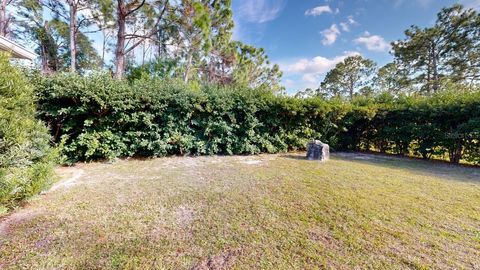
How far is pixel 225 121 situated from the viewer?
6066 mm

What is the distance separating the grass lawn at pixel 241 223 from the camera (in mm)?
1722

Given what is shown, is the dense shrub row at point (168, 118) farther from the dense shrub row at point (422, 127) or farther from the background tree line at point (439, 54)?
the background tree line at point (439, 54)

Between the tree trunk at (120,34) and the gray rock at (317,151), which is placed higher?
the tree trunk at (120,34)

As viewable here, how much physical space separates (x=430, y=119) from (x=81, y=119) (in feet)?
35.0

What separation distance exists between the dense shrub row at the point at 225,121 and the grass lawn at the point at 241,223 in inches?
53.4

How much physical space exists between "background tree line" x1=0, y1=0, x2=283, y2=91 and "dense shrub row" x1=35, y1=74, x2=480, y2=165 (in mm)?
2196

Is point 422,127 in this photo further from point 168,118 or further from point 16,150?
point 16,150

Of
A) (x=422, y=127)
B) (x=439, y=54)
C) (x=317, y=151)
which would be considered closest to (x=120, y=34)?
(x=317, y=151)

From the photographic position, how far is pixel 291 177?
4168 mm

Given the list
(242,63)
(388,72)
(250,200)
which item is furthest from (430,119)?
(388,72)

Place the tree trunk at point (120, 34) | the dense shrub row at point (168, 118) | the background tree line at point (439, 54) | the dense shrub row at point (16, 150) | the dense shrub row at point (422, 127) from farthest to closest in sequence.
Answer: the background tree line at point (439, 54)
the tree trunk at point (120, 34)
the dense shrub row at point (422, 127)
the dense shrub row at point (168, 118)
the dense shrub row at point (16, 150)

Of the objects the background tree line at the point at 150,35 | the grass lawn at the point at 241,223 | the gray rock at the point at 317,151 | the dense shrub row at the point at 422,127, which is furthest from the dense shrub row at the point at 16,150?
the dense shrub row at the point at 422,127

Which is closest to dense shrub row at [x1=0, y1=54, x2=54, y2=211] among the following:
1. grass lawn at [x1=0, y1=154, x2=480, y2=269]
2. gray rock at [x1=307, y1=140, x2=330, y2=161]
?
grass lawn at [x1=0, y1=154, x2=480, y2=269]

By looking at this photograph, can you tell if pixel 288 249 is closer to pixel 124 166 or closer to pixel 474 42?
pixel 124 166
